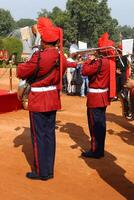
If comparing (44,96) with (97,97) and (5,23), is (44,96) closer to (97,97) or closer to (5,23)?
(97,97)

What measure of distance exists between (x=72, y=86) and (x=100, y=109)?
9.25 meters

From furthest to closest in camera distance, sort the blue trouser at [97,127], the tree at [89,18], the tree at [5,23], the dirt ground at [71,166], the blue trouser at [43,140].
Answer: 1. the tree at [5,23]
2. the tree at [89,18]
3. the blue trouser at [97,127]
4. the blue trouser at [43,140]
5. the dirt ground at [71,166]

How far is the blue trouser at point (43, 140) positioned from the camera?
6008mm

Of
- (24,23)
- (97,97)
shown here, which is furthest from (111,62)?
(24,23)

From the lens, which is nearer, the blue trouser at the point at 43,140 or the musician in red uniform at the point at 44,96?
the musician in red uniform at the point at 44,96

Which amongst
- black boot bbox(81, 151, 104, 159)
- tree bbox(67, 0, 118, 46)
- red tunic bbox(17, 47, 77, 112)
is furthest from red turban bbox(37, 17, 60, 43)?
tree bbox(67, 0, 118, 46)

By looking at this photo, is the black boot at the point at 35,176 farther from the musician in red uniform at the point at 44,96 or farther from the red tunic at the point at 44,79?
the red tunic at the point at 44,79

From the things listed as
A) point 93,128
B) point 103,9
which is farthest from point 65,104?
point 103,9

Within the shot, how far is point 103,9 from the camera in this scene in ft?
179

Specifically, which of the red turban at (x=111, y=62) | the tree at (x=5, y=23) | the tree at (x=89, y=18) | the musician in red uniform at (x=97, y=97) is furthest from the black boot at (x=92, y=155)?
the tree at (x=5, y=23)

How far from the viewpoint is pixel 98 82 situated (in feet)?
22.8

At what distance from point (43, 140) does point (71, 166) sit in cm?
79

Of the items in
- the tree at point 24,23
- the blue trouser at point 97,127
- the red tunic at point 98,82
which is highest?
the tree at point 24,23

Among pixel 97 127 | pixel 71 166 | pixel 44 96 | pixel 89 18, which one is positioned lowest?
pixel 71 166
